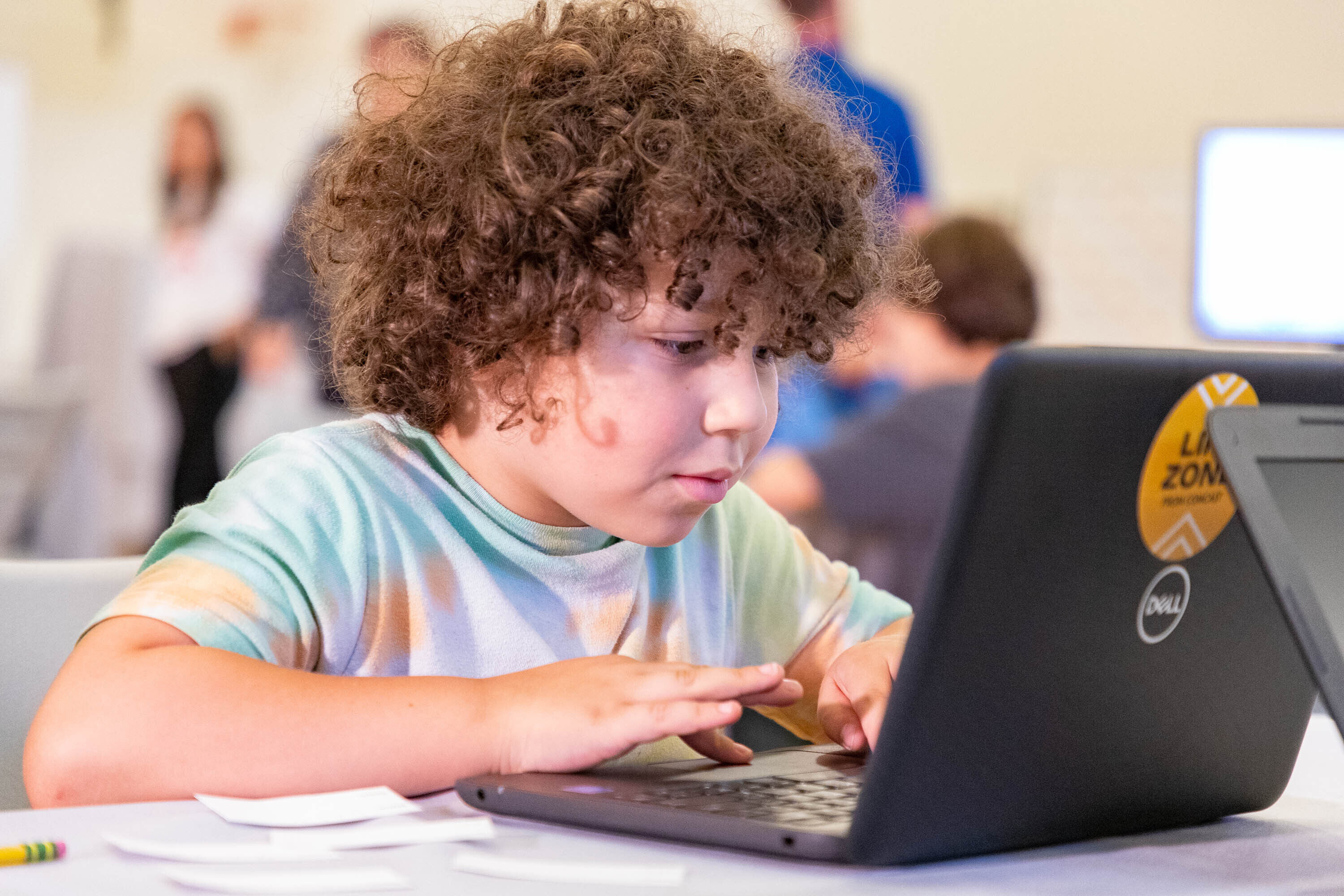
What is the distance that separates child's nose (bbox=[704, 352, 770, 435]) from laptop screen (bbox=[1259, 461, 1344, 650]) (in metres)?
0.31

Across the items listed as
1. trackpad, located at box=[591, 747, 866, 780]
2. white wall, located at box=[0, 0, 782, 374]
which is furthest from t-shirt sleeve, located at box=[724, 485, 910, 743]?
white wall, located at box=[0, 0, 782, 374]

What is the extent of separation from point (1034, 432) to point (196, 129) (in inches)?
168

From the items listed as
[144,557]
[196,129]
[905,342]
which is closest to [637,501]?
[144,557]

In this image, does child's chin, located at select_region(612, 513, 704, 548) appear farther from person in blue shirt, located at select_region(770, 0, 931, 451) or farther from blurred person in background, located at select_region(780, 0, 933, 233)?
blurred person in background, located at select_region(780, 0, 933, 233)

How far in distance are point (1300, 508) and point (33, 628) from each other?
2.46 ft

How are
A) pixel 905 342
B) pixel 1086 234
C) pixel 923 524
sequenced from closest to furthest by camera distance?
pixel 923 524, pixel 905 342, pixel 1086 234

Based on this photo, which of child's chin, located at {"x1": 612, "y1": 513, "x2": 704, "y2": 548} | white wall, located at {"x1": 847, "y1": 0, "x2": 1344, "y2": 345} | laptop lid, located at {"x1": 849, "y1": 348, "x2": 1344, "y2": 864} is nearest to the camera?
laptop lid, located at {"x1": 849, "y1": 348, "x2": 1344, "y2": 864}

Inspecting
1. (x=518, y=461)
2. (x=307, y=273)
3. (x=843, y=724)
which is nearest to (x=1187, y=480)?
(x=843, y=724)

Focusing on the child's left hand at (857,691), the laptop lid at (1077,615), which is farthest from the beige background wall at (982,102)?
the laptop lid at (1077,615)

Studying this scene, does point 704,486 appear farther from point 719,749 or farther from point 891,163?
point 891,163

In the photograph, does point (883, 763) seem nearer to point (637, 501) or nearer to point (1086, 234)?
point (637, 501)

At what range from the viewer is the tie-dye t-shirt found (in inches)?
30.0

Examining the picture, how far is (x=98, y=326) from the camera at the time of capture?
14.5 feet

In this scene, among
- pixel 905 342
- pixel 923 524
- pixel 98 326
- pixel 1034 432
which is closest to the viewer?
pixel 1034 432
